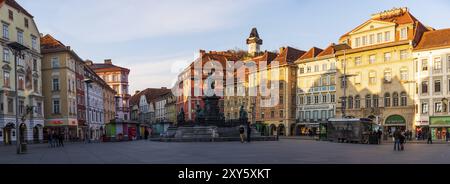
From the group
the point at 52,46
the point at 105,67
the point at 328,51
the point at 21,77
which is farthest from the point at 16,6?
the point at 105,67

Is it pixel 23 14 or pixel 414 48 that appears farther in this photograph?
pixel 414 48

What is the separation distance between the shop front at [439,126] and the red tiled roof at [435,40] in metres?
9.20

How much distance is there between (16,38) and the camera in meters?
55.0

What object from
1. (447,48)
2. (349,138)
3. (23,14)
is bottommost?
(349,138)

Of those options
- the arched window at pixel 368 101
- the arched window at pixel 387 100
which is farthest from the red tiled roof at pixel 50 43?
the arched window at pixel 387 100

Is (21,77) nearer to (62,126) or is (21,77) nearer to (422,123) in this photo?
(62,126)

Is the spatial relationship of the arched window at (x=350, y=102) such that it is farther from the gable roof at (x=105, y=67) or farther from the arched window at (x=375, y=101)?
the gable roof at (x=105, y=67)

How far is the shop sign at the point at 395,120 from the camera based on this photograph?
65.4m

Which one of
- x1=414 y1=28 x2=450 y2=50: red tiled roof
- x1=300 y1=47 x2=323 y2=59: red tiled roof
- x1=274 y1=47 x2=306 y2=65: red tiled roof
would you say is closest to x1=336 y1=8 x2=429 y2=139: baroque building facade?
x1=414 y1=28 x2=450 y2=50: red tiled roof

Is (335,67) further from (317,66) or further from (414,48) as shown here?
(414,48)

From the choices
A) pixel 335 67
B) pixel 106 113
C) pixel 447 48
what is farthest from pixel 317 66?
pixel 106 113

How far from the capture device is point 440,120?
198 ft
